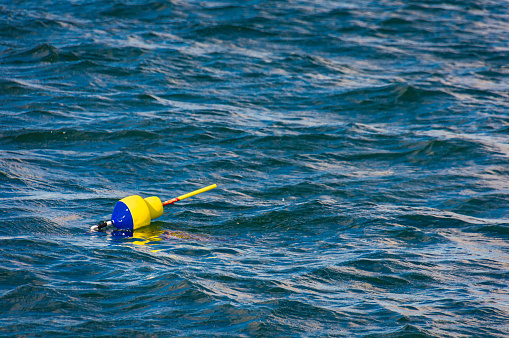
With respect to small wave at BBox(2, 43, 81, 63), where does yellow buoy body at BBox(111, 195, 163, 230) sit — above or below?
below

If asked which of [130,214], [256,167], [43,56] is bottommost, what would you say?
[256,167]

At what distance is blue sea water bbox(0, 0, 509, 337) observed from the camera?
5.79m

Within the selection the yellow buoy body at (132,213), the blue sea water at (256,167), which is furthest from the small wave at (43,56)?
the yellow buoy body at (132,213)

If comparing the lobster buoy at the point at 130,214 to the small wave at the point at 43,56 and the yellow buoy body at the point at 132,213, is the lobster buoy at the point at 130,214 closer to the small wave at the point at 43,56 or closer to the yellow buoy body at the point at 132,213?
the yellow buoy body at the point at 132,213

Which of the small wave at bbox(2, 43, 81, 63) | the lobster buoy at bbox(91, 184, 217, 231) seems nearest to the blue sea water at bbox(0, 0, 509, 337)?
the small wave at bbox(2, 43, 81, 63)

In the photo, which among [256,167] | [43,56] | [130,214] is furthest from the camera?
[43,56]

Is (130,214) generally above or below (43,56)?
below

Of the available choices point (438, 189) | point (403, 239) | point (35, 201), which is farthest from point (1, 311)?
point (438, 189)

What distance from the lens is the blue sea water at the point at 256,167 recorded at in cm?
579

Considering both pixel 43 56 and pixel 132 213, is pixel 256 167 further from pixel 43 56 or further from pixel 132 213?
pixel 43 56

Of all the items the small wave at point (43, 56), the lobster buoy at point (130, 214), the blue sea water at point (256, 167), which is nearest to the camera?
the blue sea water at point (256, 167)

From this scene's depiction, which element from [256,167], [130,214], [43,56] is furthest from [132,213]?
[43,56]

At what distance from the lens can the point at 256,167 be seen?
10344 millimetres

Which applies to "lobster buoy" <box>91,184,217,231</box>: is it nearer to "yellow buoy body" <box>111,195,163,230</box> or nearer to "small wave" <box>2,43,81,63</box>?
"yellow buoy body" <box>111,195,163,230</box>
